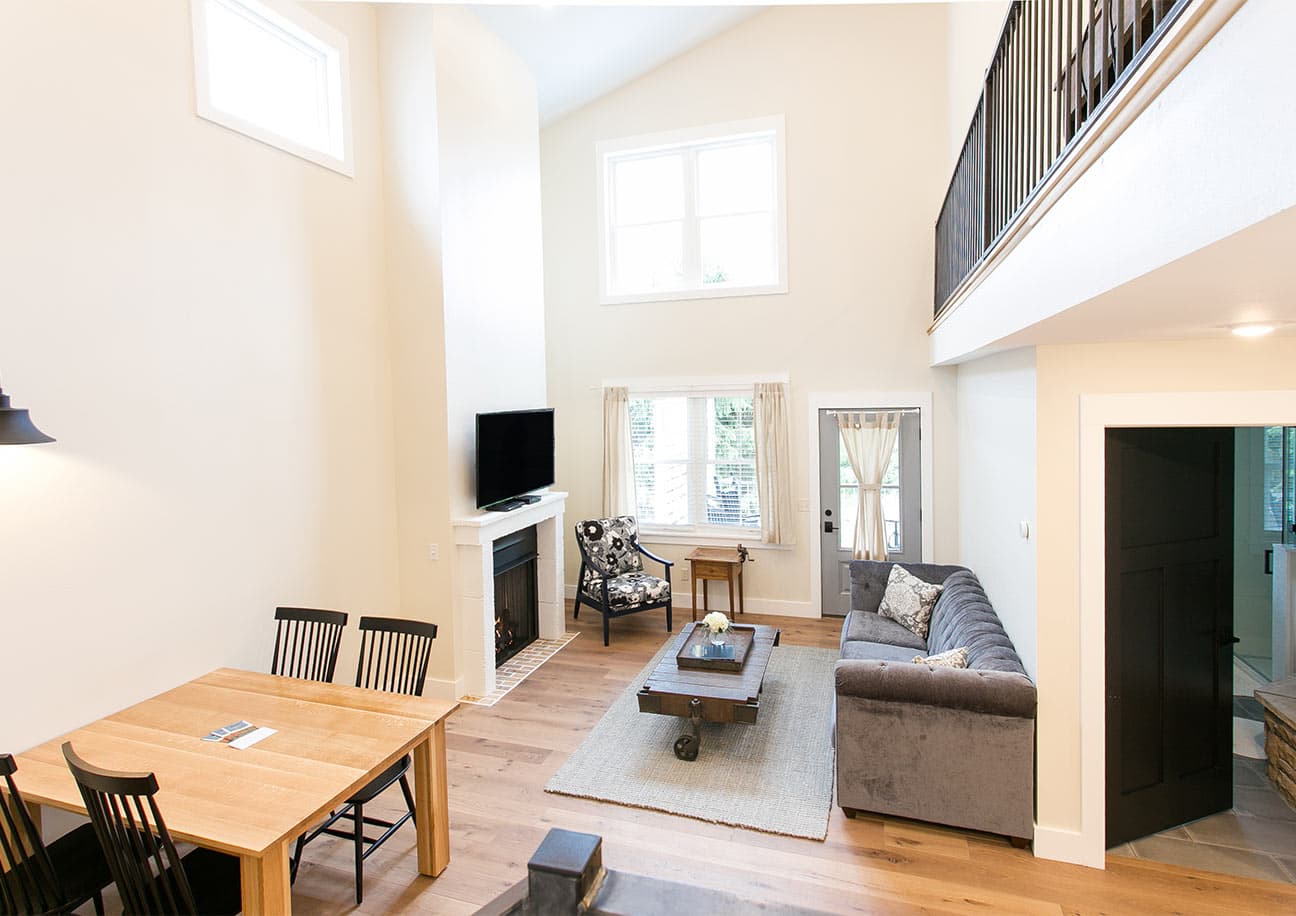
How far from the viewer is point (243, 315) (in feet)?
12.6

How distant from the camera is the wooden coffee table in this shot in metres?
4.06

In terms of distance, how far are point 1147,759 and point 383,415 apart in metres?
4.92

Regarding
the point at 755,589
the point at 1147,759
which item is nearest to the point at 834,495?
the point at 755,589

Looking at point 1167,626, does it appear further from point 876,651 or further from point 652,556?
point 652,556

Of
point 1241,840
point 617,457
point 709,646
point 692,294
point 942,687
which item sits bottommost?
point 1241,840

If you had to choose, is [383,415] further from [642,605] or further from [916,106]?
[916,106]

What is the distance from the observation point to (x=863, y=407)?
6.50 m

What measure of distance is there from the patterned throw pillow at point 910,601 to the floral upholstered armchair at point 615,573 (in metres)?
2.00

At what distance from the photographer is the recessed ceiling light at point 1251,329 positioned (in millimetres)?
2355

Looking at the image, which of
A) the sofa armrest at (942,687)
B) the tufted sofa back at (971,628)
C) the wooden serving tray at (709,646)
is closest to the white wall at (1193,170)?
the sofa armrest at (942,687)

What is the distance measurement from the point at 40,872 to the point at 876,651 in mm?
4261

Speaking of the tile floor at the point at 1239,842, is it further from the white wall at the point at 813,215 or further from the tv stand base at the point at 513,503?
the tv stand base at the point at 513,503

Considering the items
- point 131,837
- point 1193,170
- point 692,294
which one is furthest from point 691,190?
point 131,837

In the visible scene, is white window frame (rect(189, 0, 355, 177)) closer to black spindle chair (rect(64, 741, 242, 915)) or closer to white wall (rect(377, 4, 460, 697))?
white wall (rect(377, 4, 460, 697))
